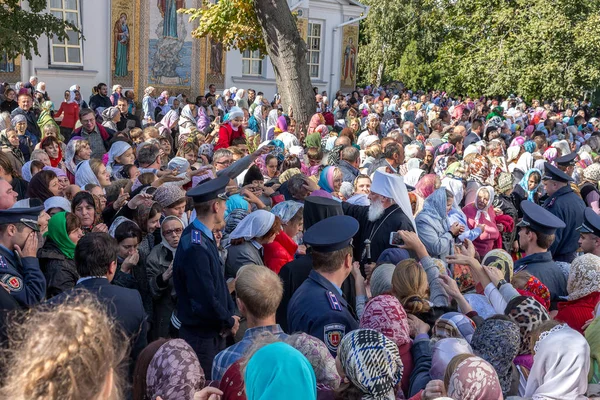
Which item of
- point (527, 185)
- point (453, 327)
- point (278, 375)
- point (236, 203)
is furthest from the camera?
point (527, 185)

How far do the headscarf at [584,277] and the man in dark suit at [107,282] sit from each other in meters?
2.78

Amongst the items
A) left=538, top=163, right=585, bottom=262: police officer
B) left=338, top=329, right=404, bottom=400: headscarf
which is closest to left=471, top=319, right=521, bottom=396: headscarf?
left=338, top=329, right=404, bottom=400: headscarf

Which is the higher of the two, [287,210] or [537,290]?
[287,210]

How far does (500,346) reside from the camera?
11.1 feet

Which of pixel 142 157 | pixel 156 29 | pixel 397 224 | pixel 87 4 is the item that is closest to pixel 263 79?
pixel 156 29

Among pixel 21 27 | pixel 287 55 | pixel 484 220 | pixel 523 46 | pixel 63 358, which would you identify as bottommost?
pixel 484 220

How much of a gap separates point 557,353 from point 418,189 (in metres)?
3.86

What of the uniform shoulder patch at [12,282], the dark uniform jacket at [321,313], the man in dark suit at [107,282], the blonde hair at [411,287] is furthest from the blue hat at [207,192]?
the blonde hair at [411,287]

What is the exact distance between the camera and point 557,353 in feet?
10.7

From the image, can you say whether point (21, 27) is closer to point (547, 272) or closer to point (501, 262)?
point (501, 262)

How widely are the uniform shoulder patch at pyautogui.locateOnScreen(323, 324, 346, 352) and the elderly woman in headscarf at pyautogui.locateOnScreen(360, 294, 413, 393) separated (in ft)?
0.53

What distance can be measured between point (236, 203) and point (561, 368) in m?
3.65

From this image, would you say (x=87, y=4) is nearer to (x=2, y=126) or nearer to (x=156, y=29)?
(x=156, y=29)

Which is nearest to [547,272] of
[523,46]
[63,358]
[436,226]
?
[436,226]
